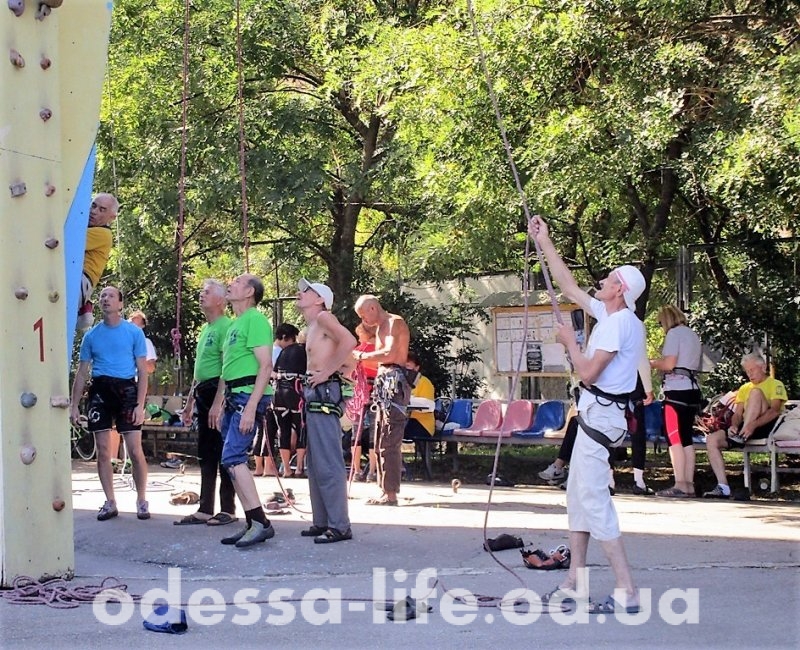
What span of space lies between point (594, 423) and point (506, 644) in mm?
1357

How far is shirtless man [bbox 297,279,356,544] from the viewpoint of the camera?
8617 mm

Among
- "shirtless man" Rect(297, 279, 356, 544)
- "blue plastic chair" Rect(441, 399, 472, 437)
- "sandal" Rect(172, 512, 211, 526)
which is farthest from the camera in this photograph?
"blue plastic chair" Rect(441, 399, 472, 437)

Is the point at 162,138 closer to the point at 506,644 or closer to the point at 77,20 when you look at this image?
the point at 77,20

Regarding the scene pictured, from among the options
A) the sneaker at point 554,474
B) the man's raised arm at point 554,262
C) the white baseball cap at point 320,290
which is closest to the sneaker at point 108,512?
the white baseball cap at point 320,290

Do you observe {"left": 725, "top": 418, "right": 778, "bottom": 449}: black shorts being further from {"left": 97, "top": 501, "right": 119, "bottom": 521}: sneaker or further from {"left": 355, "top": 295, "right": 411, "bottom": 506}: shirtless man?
{"left": 97, "top": 501, "right": 119, "bottom": 521}: sneaker

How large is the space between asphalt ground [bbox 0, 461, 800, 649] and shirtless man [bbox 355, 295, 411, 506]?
0.37 metres

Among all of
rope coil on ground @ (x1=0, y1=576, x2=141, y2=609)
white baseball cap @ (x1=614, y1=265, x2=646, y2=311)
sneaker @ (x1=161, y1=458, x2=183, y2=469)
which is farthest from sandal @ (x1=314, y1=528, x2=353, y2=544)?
sneaker @ (x1=161, y1=458, x2=183, y2=469)

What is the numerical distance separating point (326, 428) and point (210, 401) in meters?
1.11

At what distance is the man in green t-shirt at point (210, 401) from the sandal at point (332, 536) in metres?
1.01

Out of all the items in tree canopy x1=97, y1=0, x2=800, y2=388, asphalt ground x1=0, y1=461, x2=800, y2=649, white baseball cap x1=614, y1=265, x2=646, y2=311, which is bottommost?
asphalt ground x1=0, y1=461, x2=800, y2=649

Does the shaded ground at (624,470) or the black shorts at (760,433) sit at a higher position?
the black shorts at (760,433)

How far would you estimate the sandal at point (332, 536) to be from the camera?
Answer: 847 centimetres

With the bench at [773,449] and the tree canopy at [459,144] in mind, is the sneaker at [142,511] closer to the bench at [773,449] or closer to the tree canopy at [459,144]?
the tree canopy at [459,144]

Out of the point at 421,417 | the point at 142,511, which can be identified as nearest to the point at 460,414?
the point at 421,417
